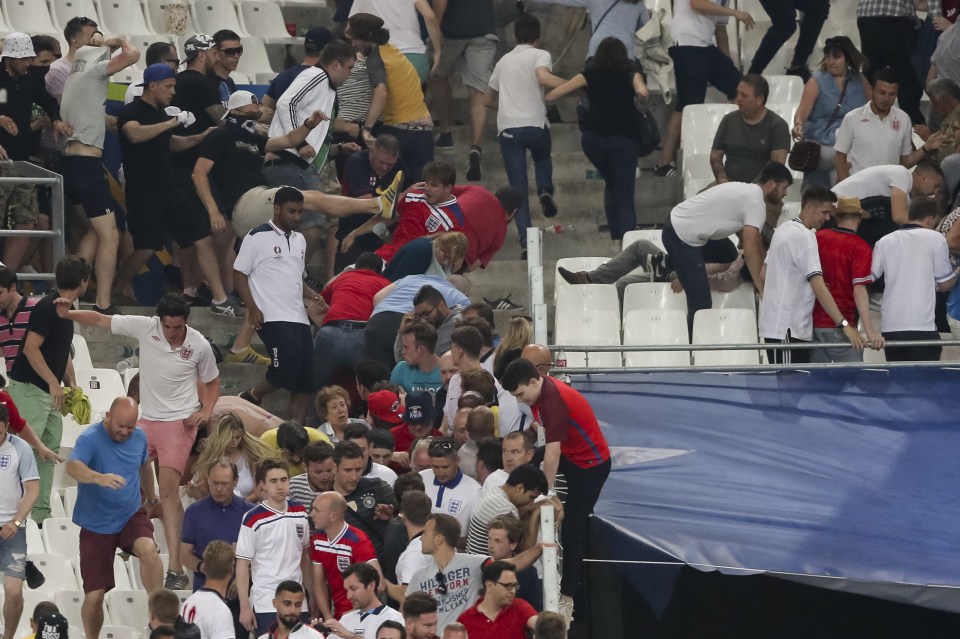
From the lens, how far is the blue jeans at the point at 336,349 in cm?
1263

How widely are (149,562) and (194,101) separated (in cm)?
445

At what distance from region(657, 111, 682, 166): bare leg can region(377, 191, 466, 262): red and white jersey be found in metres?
2.52

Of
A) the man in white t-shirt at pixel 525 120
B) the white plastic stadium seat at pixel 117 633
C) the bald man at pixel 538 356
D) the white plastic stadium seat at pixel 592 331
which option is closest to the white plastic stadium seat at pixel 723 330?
the white plastic stadium seat at pixel 592 331

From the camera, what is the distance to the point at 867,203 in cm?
1336

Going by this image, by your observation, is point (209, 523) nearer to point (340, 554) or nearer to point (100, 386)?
point (340, 554)

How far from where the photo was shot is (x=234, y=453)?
11.0m

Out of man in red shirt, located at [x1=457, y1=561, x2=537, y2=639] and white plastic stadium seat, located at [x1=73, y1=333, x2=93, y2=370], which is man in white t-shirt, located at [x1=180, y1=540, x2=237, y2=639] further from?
white plastic stadium seat, located at [x1=73, y1=333, x2=93, y2=370]

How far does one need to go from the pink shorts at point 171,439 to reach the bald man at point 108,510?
549mm

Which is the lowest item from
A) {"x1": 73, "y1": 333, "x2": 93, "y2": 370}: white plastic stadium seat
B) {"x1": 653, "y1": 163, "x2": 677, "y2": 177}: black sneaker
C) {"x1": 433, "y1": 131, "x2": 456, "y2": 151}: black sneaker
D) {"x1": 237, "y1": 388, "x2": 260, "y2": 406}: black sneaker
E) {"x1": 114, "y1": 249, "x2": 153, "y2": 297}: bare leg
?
{"x1": 237, "y1": 388, "x2": 260, "y2": 406}: black sneaker

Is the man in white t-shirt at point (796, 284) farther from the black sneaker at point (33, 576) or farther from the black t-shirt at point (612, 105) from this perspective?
the black sneaker at point (33, 576)

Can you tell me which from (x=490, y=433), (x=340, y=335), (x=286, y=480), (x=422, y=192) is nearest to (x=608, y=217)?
(x=422, y=192)

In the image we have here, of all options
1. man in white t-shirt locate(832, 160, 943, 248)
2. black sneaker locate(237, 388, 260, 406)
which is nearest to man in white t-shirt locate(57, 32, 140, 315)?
black sneaker locate(237, 388, 260, 406)

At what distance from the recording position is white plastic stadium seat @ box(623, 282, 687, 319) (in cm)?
1357

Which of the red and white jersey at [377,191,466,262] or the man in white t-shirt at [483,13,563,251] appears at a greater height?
the man in white t-shirt at [483,13,563,251]
